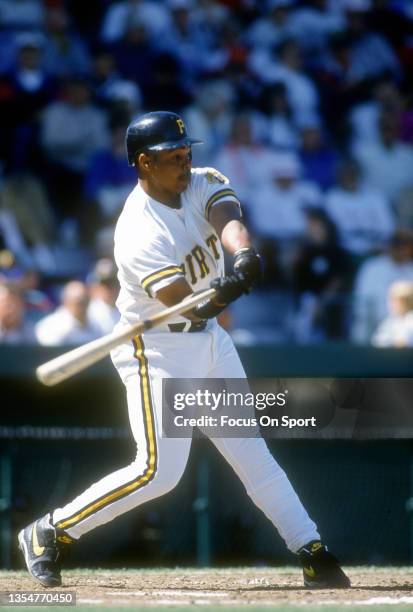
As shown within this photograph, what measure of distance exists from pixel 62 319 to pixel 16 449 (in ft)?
3.34

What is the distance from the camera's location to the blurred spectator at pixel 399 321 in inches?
291

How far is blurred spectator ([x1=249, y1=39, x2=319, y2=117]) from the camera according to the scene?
35.1 ft

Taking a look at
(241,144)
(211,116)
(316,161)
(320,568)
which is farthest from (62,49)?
(320,568)

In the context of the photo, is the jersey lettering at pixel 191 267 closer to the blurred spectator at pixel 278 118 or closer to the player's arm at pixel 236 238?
the player's arm at pixel 236 238

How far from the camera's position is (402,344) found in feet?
24.3

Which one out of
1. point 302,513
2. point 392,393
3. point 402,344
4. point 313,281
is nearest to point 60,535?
point 302,513

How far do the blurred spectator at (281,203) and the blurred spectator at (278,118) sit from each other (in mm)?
461

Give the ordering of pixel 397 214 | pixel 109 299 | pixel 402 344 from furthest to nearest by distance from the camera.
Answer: pixel 397 214
pixel 109 299
pixel 402 344

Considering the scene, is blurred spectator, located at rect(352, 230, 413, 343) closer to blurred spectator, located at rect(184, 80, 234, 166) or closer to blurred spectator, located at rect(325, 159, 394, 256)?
blurred spectator, located at rect(325, 159, 394, 256)

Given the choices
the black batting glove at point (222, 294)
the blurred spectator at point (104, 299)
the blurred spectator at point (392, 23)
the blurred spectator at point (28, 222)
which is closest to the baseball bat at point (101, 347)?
the black batting glove at point (222, 294)

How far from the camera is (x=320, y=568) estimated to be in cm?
463

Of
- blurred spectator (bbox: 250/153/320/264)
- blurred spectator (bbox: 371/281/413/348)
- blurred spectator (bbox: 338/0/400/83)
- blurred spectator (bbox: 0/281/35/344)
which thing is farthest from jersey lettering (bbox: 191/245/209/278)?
blurred spectator (bbox: 338/0/400/83)

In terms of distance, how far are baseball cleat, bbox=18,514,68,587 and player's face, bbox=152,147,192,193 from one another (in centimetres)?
132

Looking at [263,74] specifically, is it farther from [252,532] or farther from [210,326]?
[210,326]
